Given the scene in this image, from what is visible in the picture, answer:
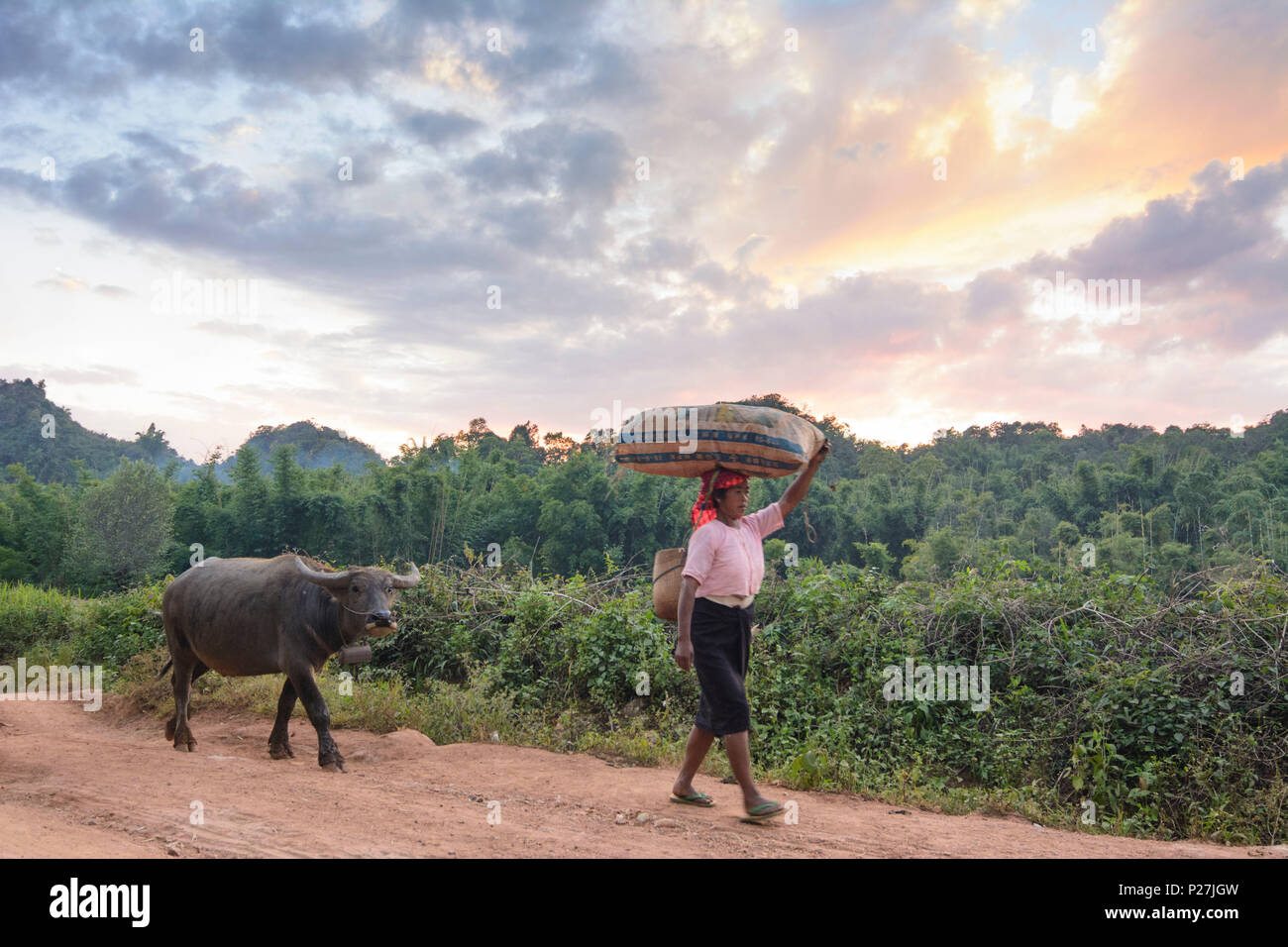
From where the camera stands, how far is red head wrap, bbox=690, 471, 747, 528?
4.56m

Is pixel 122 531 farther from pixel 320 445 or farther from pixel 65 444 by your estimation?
pixel 320 445

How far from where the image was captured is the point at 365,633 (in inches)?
245

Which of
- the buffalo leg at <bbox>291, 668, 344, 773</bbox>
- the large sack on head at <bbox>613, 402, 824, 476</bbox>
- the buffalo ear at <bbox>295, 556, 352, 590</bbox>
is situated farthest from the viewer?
the buffalo ear at <bbox>295, 556, 352, 590</bbox>

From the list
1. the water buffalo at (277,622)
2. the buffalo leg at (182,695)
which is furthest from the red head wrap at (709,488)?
the buffalo leg at (182,695)

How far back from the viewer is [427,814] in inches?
182

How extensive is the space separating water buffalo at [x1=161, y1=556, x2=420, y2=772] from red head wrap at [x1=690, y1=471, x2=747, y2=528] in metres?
2.51

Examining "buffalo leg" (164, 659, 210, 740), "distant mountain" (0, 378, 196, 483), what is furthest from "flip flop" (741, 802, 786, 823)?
"distant mountain" (0, 378, 196, 483)

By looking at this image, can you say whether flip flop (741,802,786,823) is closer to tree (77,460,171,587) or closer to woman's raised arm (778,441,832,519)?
woman's raised arm (778,441,832,519)

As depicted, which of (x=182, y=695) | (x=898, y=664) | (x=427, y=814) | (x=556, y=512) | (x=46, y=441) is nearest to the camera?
(x=427, y=814)

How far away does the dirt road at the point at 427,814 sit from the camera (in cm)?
398

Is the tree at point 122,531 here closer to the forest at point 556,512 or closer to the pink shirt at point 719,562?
the forest at point 556,512

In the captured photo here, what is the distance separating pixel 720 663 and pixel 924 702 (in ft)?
10.7

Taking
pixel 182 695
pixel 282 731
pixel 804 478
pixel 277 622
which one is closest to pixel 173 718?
pixel 182 695

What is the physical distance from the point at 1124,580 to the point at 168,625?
8128 millimetres
